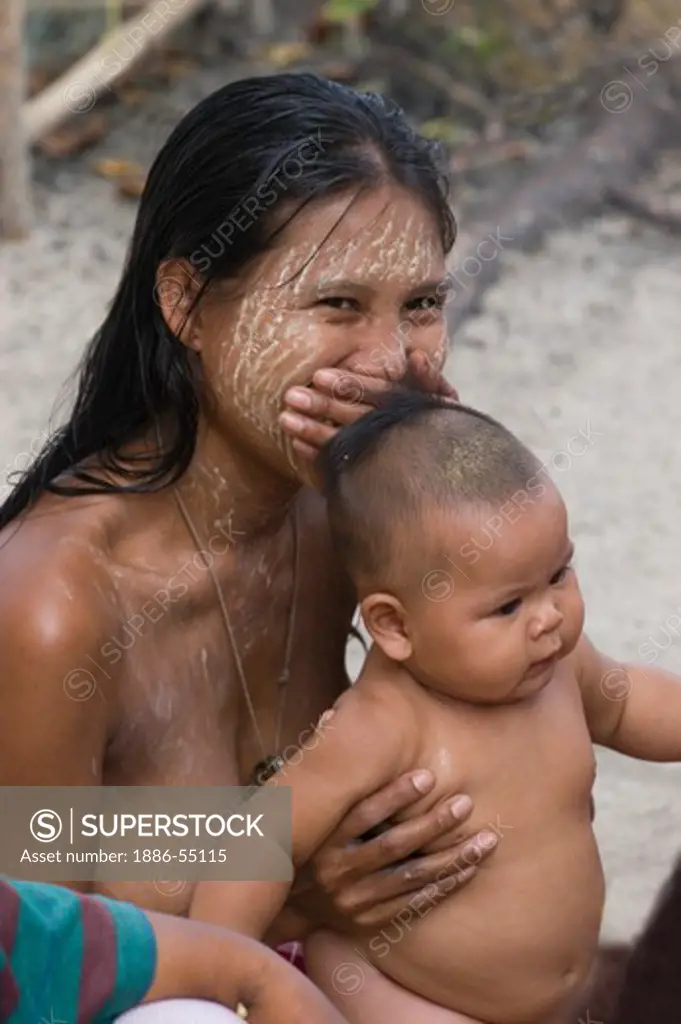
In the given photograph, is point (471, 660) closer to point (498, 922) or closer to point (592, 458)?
point (498, 922)

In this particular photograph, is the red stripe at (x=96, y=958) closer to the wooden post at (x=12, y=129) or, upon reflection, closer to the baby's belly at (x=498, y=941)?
the baby's belly at (x=498, y=941)

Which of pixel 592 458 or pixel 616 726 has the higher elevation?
pixel 616 726

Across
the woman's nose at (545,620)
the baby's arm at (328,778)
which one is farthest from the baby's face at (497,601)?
the baby's arm at (328,778)

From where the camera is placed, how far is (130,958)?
179 cm

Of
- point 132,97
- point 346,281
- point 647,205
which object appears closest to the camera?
point 346,281

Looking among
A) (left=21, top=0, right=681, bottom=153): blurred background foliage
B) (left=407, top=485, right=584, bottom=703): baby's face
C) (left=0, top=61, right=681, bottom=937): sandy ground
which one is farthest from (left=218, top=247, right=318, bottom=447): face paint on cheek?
(left=21, top=0, right=681, bottom=153): blurred background foliage

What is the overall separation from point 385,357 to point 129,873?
2.58 ft

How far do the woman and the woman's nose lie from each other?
0.27 metres

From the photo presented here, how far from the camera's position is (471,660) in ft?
7.23

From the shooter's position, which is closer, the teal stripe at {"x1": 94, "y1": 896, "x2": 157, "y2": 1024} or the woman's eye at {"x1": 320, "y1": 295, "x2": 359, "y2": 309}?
the teal stripe at {"x1": 94, "y1": 896, "x2": 157, "y2": 1024}

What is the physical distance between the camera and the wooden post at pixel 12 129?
5965 mm

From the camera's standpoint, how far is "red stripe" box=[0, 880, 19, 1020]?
66.6 inches

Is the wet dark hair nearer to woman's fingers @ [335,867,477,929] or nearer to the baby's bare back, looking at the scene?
the baby's bare back

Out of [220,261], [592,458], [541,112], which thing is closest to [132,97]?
[541,112]
